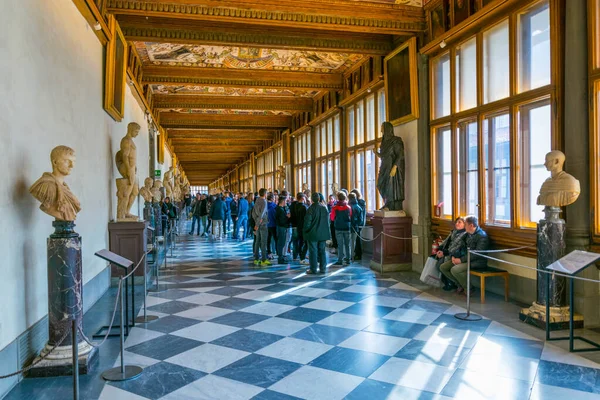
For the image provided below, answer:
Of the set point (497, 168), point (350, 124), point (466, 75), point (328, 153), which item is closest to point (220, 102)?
point (328, 153)

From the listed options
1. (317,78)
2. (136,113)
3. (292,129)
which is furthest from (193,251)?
(292,129)

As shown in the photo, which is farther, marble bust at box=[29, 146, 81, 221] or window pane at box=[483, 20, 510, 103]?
window pane at box=[483, 20, 510, 103]

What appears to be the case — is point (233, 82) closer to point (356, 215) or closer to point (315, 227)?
point (356, 215)

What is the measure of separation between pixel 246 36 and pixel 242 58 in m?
→ 2.75

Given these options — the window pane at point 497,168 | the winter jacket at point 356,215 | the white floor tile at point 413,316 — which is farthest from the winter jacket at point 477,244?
the winter jacket at point 356,215

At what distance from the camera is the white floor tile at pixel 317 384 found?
375 centimetres

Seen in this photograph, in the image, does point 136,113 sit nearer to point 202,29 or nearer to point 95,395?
point 202,29

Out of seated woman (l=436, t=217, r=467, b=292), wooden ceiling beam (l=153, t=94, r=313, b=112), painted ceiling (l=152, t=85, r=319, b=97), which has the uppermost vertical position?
painted ceiling (l=152, t=85, r=319, b=97)

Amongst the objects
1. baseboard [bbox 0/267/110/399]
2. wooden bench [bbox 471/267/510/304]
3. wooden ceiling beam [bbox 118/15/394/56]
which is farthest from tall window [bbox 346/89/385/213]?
baseboard [bbox 0/267/110/399]

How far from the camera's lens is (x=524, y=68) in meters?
6.71

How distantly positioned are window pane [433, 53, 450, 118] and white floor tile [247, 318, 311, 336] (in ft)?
16.8

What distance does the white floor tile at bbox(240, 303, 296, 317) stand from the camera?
6.39 m

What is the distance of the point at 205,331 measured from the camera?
5555 mm

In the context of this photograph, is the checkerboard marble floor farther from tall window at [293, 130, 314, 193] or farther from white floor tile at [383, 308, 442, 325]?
tall window at [293, 130, 314, 193]
